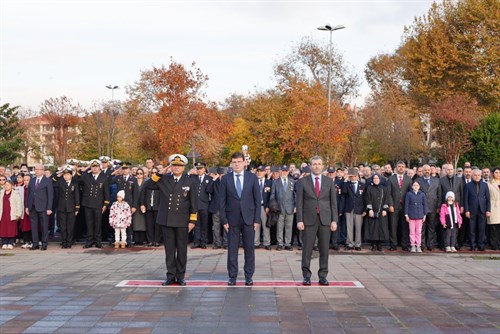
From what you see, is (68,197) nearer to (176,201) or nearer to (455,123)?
(176,201)

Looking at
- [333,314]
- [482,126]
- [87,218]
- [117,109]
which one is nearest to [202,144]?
[482,126]

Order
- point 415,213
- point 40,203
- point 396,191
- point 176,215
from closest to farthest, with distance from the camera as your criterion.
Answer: point 176,215 → point 415,213 → point 40,203 → point 396,191

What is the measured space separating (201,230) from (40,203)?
4010 mm

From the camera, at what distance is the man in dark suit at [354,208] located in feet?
49.4

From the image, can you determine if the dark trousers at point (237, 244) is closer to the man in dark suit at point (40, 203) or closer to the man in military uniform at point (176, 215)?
the man in military uniform at point (176, 215)

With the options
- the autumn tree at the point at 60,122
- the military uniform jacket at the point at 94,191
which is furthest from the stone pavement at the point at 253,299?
the autumn tree at the point at 60,122

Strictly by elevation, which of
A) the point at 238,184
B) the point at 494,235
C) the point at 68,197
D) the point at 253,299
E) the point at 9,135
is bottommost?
the point at 253,299

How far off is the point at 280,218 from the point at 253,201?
17.3 ft

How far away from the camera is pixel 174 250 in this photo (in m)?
9.89

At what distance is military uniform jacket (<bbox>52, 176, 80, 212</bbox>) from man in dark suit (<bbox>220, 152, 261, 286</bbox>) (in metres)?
6.38

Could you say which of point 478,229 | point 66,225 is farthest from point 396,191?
point 66,225

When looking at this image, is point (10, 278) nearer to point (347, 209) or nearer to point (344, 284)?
point (344, 284)

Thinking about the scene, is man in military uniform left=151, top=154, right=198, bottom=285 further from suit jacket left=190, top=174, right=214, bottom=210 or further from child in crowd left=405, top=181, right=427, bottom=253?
child in crowd left=405, top=181, right=427, bottom=253

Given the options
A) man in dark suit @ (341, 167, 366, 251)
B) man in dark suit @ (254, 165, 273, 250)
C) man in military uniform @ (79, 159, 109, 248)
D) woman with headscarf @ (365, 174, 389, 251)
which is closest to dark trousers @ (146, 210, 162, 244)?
man in military uniform @ (79, 159, 109, 248)
